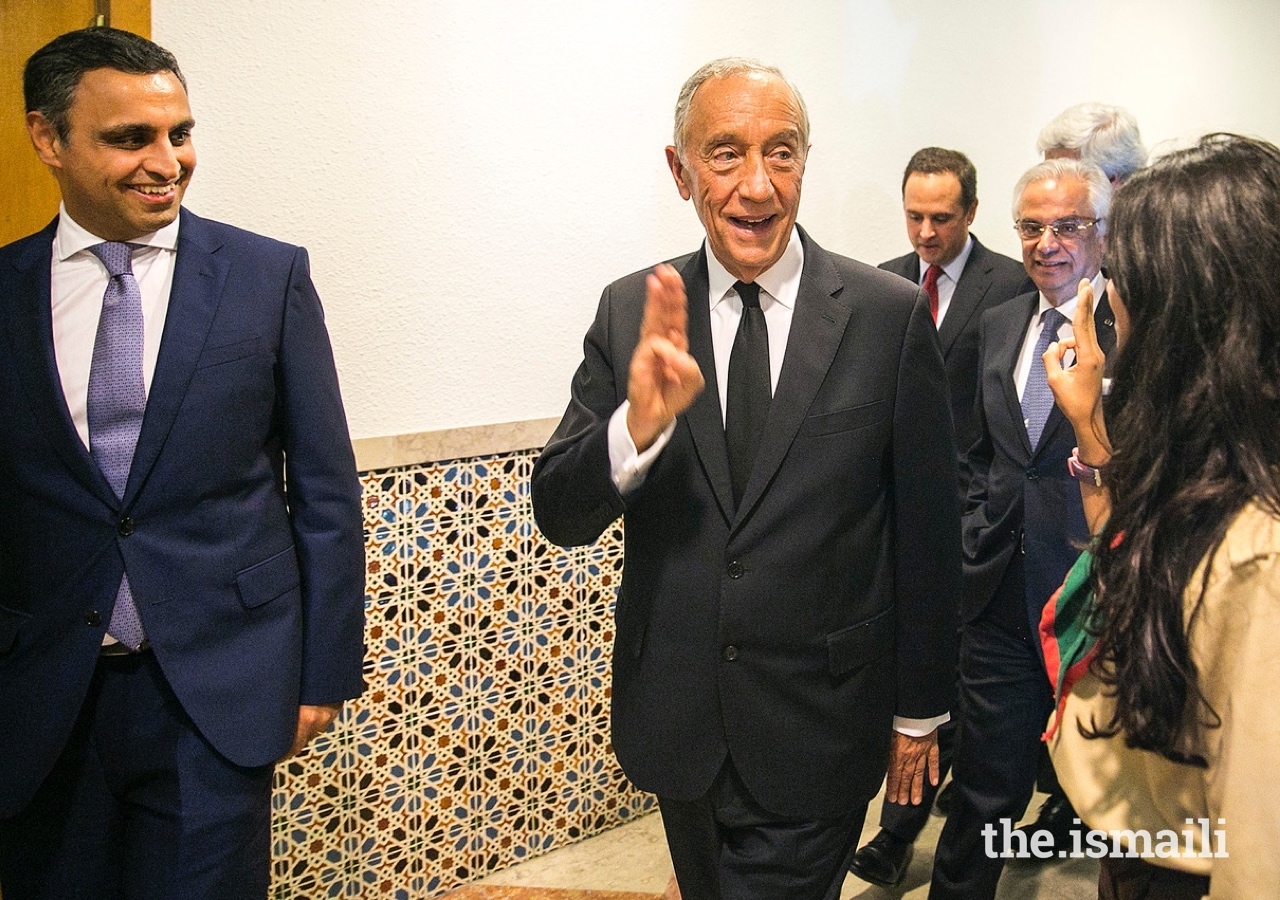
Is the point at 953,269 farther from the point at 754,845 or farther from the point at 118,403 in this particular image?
the point at 118,403

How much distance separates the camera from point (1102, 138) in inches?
124

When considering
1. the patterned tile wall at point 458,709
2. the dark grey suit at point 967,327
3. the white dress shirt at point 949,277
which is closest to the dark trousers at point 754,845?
the patterned tile wall at point 458,709

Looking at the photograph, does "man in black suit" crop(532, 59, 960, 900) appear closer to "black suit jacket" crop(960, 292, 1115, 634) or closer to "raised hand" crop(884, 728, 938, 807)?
"raised hand" crop(884, 728, 938, 807)

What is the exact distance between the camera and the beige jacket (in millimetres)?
1072

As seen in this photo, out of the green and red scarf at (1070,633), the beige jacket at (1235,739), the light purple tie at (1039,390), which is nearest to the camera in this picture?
the beige jacket at (1235,739)

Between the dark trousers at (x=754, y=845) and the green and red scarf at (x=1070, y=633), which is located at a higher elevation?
the green and red scarf at (x=1070, y=633)

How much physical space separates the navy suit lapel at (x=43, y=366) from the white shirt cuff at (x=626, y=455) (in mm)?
750

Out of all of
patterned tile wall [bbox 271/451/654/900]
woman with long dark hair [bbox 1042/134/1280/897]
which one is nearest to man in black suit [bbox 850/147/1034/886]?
patterned tile wall [bbox 271/451/654/900]

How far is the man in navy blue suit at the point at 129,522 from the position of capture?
5.30 ft

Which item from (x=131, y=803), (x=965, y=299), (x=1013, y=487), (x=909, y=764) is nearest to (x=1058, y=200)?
(x=965, y=299)

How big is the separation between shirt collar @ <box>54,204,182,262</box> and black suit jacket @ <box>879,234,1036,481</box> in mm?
2088

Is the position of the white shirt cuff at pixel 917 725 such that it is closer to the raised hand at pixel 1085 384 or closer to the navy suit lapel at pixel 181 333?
the raised hand at pixel 1085 384

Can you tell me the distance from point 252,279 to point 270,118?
779mm

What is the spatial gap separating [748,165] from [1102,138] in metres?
1.94
